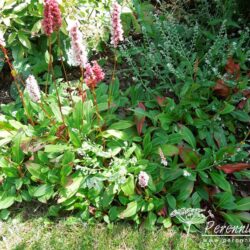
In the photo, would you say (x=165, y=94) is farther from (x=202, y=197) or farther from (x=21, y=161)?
(x=21, y=161)

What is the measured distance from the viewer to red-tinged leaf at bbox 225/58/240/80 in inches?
148

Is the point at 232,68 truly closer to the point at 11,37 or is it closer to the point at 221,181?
the point at 221,181

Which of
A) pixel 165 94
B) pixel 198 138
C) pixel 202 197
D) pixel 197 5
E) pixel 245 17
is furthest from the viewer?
pixel 197 5

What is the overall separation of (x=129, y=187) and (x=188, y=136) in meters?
0.70

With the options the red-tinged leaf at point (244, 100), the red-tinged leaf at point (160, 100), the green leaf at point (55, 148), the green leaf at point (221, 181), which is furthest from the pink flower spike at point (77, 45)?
the red-tinged leaf at point (244, 100)

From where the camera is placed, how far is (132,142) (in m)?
3.46

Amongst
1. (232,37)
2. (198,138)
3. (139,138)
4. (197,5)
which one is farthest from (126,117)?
(197,5)

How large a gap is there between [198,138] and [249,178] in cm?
54

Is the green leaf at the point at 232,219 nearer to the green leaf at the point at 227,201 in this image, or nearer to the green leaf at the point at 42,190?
the green leaf at the point at 227,201

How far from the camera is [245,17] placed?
4371mm

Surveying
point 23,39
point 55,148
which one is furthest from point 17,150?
point 23,39

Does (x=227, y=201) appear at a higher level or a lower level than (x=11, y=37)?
lower

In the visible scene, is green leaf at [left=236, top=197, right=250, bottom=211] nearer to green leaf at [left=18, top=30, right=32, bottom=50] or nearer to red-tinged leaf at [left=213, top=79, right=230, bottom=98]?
red-tinged leaf at [left=213, top=79, right=230, bottom=98]

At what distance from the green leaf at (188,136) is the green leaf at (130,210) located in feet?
2.31
